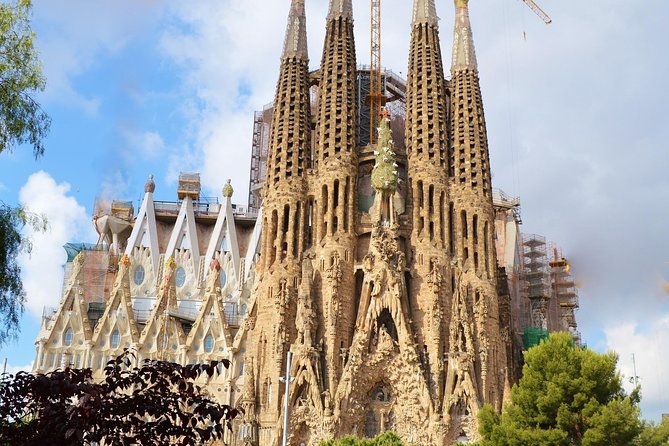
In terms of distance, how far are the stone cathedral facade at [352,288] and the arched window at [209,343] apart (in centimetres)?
19

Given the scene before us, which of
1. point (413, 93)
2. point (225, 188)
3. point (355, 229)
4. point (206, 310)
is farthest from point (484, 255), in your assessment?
point (225, 188)

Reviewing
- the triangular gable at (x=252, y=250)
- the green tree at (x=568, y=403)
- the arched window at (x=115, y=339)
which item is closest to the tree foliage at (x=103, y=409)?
the green tree at (x=568, y=403)

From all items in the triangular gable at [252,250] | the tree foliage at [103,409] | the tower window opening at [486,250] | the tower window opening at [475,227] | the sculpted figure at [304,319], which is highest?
the triangular gable at [252,250]

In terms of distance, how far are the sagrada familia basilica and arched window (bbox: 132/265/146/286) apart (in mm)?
1334

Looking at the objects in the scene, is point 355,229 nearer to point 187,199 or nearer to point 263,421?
point 263,421

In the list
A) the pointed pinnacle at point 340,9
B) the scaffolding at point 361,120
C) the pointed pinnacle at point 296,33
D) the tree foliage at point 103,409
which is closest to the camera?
Answer: the tree foliage at point 103,409

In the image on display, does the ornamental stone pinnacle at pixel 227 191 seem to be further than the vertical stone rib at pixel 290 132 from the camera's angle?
Yes

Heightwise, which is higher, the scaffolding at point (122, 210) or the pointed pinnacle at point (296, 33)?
the pointed pinnacle at point (296, 33)

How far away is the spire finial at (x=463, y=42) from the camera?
149 feet

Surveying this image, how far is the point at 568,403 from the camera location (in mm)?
24859

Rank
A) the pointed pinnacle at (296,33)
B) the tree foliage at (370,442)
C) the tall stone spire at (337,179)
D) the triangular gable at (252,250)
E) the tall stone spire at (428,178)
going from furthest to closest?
the triangular gable at (252,250) → the pointed pinnacle at (296,33) → the tall stone spire at (337,179) → the tall stone spire at (428,178) → the tree foliage at (370,442)

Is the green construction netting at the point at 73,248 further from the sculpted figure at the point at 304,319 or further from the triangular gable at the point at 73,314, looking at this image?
the sculpted figure at the point at 304,319

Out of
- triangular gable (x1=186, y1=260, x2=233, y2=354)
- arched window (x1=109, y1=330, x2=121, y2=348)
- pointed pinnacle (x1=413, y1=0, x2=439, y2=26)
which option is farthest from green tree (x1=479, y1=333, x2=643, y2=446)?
arched window (x1=109, y1=330, x2=121, y2=348)

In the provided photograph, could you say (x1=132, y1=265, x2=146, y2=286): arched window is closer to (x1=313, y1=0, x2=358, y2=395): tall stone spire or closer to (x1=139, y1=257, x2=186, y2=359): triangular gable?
(x1=139, y1=257, x2=186, y2=359): triangular gable
